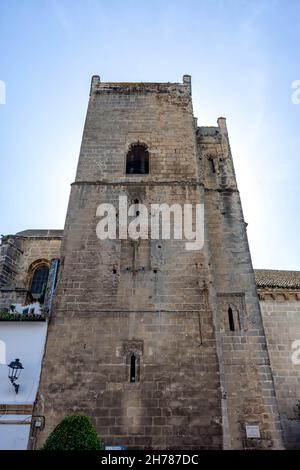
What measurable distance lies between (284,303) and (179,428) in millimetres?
6985

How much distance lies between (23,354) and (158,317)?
3800 mm

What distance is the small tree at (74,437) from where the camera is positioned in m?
7.78

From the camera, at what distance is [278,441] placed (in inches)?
402

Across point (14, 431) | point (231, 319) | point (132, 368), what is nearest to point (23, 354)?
point (14, 431)

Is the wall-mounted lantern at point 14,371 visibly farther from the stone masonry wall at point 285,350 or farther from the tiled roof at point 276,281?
the tiled roof at point 276,281

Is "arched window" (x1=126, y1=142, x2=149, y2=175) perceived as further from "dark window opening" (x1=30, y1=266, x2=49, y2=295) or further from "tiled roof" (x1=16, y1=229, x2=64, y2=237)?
"dark window opening" (x1=30, y1=266, x2=49, y2=295)

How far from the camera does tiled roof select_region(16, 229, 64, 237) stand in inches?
768

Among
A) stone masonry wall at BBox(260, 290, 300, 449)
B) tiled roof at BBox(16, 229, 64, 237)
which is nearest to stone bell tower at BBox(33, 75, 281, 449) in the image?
stone masonry wall at BBox(260, 290, 300, 449)

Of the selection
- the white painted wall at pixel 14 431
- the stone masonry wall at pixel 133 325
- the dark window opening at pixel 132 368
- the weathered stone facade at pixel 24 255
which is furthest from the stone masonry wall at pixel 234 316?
the weathered stone facade at pixel 24 255

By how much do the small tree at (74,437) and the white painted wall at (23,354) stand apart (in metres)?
2.36
